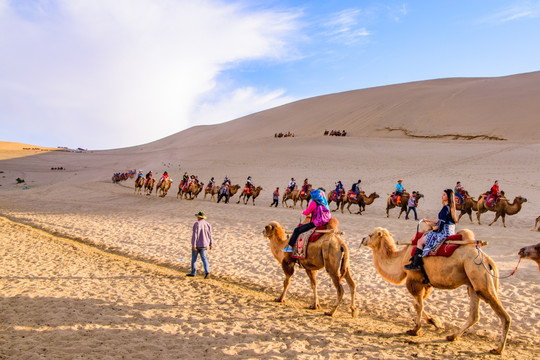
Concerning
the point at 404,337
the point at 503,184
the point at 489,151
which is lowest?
the point at 404,337

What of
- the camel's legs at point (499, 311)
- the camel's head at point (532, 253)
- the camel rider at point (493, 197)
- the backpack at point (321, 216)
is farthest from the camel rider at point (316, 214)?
the camel rider at point (493, 197)

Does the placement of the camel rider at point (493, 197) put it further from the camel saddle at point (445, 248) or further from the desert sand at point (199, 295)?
the camel saddle at point (445, 248)

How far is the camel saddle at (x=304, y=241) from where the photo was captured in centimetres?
768

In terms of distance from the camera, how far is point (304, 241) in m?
7.74

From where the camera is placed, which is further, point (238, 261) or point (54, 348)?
point (238, 261)

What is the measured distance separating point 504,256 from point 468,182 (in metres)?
18.5

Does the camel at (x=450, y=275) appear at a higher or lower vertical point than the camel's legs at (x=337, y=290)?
higher

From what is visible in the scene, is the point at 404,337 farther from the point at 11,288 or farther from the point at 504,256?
the point at 11,288

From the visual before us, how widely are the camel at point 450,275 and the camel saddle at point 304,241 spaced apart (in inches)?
39.1

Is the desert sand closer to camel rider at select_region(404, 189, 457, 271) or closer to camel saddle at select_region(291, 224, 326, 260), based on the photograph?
camel saddle at select_region(291, 224, 326, 260)

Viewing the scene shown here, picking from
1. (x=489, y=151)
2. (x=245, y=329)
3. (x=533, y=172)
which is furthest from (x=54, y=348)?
(x=489, y=151)

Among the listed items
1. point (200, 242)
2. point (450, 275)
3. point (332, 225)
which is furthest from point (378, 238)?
point (200, 242)

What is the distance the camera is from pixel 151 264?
11.2m

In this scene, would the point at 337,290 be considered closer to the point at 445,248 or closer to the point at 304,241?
the point at 304,241
